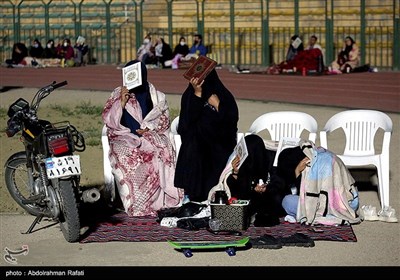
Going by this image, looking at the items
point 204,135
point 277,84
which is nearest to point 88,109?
point 277,84

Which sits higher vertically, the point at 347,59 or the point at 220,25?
the point at 220,25

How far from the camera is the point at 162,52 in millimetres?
32719

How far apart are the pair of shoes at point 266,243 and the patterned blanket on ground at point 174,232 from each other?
239mm

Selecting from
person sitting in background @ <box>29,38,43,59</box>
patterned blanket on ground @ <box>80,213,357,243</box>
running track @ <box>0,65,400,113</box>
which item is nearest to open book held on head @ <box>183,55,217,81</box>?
patterned blanket on ground @ <box>80,213,357,243</box>

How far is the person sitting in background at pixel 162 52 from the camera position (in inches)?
1282

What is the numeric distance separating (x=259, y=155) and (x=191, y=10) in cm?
2646

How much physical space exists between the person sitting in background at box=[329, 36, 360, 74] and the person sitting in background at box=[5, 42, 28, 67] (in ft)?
39.4

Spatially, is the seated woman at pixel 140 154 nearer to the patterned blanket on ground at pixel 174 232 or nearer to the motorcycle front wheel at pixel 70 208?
the patterned blanket on ground at pixel 174 232

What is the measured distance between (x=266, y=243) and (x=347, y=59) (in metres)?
19.7

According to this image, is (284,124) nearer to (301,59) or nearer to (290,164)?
(290,164)

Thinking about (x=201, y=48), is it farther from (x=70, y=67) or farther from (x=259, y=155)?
(x=259, y=155)

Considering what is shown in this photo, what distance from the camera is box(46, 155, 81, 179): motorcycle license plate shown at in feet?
29.3

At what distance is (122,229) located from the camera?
960 cm

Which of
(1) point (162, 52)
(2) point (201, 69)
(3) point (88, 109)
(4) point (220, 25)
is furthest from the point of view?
(4) point (220, 25)
